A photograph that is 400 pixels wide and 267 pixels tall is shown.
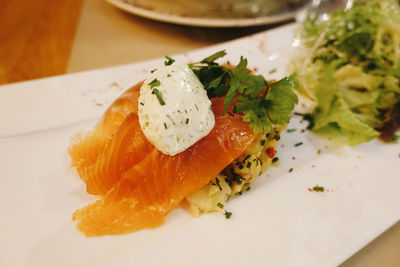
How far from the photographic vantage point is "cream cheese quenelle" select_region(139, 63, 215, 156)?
151cm

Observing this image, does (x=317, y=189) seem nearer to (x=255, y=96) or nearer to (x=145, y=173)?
(x=255, y=96)

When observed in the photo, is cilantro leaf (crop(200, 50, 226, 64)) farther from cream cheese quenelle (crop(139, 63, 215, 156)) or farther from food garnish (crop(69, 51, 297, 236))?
cream cheese quenelle (crop(139, 63, 215, 156))

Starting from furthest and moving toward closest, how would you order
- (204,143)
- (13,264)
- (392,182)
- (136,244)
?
1. (392,182)
2. (204,143)
3. (136,244)
4. (13,264)

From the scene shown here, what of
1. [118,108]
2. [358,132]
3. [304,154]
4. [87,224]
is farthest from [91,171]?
[358,132]

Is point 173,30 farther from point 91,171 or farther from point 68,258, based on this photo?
point 68,258

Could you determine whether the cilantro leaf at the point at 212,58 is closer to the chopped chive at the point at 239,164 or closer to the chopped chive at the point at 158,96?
the chopped chive at the point at 158,96

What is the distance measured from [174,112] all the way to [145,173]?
382 millimetres

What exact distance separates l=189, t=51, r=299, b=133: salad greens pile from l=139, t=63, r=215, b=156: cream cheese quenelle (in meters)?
0.17

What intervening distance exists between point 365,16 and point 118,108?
7.36ft

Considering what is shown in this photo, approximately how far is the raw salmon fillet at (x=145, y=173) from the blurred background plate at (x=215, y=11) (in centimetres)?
171

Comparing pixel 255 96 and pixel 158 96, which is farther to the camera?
pixel 255 96

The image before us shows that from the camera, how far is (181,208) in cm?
173

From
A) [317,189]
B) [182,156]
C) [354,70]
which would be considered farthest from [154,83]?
[354,70]

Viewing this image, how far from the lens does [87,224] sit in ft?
5.13
